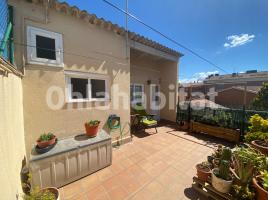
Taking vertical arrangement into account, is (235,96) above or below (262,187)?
above

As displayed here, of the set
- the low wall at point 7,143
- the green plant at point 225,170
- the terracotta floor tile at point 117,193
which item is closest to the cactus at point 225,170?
the green plant at point 225,170

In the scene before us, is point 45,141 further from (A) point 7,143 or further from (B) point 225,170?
(B) point 225,170

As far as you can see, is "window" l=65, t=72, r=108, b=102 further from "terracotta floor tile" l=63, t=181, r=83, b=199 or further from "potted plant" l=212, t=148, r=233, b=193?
"potted plant" l=212, t=148, r=233, b=193

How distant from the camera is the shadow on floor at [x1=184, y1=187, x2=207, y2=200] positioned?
2.35 metres

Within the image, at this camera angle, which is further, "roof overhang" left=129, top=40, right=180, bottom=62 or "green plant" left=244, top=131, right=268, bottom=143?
"roof overhang" left=129, top=40, right=180, bottom=62

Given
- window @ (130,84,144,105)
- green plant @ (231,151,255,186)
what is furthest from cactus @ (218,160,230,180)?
window @ (130,84,144,105)

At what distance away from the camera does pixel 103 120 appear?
420 centimetres

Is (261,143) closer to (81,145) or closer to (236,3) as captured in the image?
(81,145)

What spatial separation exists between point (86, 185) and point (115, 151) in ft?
5.20

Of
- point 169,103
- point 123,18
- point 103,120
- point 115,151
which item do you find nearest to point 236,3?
point 123,18

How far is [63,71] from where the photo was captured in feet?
10.9

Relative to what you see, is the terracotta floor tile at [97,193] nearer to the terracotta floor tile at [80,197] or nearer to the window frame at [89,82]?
the terracotta floor tile at [80,197]

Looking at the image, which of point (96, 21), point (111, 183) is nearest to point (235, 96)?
point (96, 21)

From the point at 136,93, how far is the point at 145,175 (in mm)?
4567
